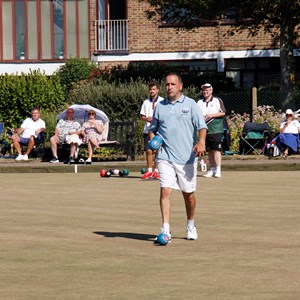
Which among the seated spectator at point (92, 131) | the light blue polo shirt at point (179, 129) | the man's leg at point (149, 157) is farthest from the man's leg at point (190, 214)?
the seated spectator at point (92, 131)

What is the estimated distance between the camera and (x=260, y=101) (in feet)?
103

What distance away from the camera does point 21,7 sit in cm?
4341

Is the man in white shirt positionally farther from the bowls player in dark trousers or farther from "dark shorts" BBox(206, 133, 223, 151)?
"dark shorts" BBox(206, 133, 223, 151)

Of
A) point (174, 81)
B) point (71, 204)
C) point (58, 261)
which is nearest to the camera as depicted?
point (58, 261)

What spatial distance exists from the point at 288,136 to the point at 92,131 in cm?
422

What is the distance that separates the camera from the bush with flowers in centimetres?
2796

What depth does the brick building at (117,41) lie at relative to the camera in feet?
138

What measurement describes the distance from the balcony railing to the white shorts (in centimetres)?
3122

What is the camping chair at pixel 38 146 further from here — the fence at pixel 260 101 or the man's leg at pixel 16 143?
the fence at pixel 260 101

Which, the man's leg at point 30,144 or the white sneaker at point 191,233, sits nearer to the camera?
the white sneaker at point 191,233

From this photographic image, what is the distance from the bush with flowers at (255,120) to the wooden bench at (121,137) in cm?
254

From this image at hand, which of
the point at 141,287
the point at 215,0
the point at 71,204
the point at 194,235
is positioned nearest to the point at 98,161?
the point at 215,0

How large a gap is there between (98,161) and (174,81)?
15028mm

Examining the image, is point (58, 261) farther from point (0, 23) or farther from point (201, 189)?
point (0, 23)
